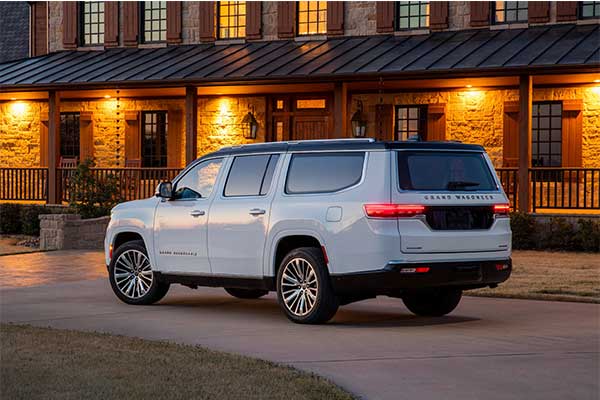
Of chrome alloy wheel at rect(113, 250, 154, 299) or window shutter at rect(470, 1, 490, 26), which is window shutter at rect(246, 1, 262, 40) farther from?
chrome alloy wheel at rect(113, 250, 154, 299)

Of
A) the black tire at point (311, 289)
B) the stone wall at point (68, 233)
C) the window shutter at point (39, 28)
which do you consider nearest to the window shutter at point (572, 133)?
the stone wall at point (68, 233)

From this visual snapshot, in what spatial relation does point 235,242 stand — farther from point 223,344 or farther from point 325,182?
point 223,344

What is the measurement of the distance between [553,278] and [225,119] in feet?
48.1

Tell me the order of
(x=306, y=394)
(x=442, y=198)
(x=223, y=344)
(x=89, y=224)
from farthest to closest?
(x=89, y=224) → (x=442, y=198) → (x=223, y=344) → (x=306, y=394)

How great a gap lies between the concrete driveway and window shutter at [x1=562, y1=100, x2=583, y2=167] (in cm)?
1271

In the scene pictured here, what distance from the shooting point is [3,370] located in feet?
27.5

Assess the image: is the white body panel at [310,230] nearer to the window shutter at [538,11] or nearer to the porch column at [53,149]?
the window shutter at [538,11]

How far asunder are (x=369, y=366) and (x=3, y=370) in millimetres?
2887

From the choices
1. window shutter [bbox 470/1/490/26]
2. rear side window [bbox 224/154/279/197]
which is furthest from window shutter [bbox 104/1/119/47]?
rear side window [bbox 224/154/279/197]

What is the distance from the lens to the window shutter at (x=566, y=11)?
2630 cm

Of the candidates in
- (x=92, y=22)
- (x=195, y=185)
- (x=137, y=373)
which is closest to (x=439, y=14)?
(x=92, y=22)

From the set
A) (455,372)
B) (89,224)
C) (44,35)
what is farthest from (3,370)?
(44,35)

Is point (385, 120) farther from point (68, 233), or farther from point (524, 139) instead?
point (68, 233)

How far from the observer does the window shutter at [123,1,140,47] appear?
31891 mm
